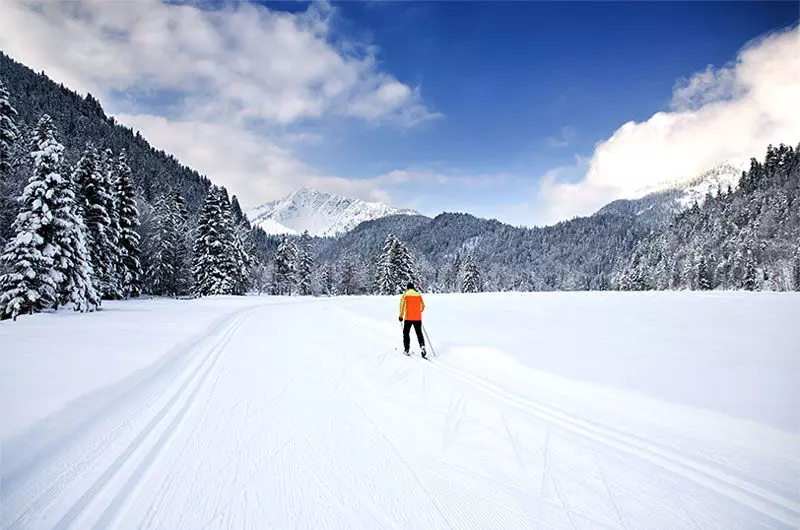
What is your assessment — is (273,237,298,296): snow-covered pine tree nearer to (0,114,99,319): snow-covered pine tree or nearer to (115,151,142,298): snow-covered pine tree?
(115,151,142,298): snow-covered pine tree

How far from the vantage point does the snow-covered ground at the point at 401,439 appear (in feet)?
9.41

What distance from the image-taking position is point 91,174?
28.0 meters

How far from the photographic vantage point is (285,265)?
205 feet

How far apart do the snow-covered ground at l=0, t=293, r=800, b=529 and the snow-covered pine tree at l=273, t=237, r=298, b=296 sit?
181ft

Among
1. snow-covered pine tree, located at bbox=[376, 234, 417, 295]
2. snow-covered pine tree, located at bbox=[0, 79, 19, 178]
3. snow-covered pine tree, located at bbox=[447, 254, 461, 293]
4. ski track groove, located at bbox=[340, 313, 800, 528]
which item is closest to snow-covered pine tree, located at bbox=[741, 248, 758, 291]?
snow-covered pine tree, located at bbox=[447, 254, 461, 293]

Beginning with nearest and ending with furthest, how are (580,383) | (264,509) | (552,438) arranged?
(264,509), (552,438), (580,383)

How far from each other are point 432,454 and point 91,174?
116ft

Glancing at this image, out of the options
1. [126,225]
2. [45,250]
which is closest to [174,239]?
[126,225]

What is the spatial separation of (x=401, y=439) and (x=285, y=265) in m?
61.7

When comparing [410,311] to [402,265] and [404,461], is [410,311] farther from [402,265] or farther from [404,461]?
[402,265]

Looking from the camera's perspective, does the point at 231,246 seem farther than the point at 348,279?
No

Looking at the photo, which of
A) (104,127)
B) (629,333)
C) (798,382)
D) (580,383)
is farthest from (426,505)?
(104,127)

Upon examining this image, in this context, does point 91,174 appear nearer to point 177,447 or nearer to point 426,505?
point 177,447

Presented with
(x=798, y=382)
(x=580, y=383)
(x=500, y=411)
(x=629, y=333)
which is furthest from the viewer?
(x=629, y=333)
